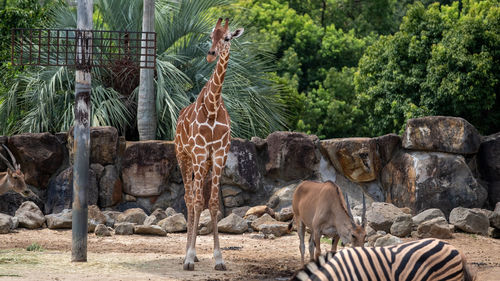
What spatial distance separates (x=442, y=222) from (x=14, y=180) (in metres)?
7.41

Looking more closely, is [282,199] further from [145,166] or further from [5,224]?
[5,224]

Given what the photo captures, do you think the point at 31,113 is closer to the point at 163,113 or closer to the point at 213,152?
the point at 163,113

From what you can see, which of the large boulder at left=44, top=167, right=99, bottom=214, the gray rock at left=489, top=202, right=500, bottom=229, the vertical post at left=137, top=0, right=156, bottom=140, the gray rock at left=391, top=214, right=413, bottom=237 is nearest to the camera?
the gray rock at left=391, top=214, right=413, bottom=237

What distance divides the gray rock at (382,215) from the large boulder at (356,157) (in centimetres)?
109

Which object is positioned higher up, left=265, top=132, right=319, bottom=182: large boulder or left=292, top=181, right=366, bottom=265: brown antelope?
left=265, top=132, right=319, bottom=182: large boulder

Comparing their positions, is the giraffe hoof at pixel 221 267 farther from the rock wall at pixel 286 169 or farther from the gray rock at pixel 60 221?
the rock wall at pixel 286 169

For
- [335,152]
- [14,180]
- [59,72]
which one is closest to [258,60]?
[59,72]

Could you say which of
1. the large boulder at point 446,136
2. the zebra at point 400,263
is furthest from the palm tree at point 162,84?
the zebra at point 400,263

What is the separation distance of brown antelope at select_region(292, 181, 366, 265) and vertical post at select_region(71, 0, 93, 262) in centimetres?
289

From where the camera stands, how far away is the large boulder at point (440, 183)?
12938mm

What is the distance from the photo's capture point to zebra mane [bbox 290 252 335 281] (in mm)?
4645

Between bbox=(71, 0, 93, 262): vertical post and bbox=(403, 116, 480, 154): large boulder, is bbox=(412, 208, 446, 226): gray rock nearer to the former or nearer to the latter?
bbox=(403, 116, 480, 154): large boulder

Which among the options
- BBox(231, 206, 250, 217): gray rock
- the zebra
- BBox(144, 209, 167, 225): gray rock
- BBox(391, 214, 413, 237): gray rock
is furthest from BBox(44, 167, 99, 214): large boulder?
the zebra

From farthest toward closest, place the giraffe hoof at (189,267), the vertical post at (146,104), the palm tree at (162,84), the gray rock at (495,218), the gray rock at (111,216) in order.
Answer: the palm tree at (162,84) < the vertical post at (146,104) < the gray rock at (111,216) < the gray rock at (495,218) < the giraffe hoof at (189,267)
